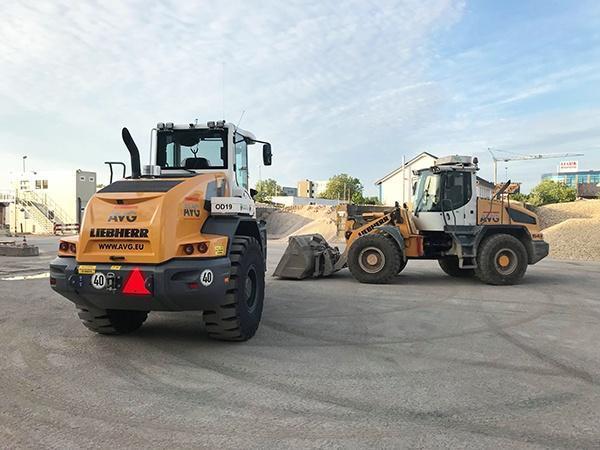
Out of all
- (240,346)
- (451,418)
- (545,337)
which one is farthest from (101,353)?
(545,337)

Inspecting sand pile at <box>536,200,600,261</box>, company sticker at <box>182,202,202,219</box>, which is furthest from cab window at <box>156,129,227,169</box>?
sand pile at <box>536,200,600,261</box>

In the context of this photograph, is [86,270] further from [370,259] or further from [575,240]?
[575,240]

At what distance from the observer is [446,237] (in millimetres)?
11703

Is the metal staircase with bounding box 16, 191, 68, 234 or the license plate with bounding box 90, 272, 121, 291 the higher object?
the metal staircase with bounding box 16, 191, 68, 234

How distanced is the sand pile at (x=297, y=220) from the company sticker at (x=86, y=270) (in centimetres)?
3416

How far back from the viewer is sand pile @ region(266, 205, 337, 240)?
41372 millimetres

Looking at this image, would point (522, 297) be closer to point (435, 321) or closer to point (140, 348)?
point (435, 321)

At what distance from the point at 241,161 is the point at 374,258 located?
5.08m

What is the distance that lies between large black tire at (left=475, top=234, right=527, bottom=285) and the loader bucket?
3.63 meters

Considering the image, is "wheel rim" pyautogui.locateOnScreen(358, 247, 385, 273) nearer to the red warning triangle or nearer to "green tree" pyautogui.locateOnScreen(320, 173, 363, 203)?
the red warning triangle

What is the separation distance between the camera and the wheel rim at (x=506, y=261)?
11.2 metres

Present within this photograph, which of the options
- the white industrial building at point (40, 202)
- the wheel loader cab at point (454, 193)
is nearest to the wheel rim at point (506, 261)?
the wheel loader cab at point (454, 193)

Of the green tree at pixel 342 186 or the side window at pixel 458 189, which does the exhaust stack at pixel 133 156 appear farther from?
the green tree at pixel 342 186

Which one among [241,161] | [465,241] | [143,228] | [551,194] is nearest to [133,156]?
[143,228]
